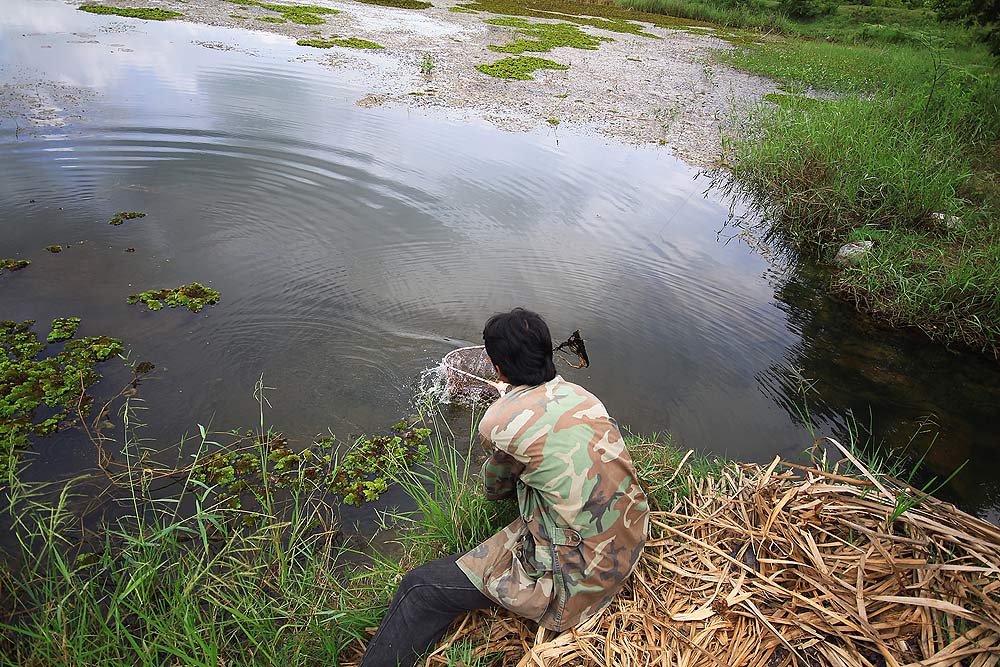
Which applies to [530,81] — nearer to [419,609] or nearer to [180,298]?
[180,298]

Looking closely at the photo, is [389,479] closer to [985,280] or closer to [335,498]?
[335,498]

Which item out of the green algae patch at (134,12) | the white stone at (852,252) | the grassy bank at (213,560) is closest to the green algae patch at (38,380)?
the grassy bank at (213,560)

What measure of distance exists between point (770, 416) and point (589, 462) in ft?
10.3

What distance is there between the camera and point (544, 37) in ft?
57.1

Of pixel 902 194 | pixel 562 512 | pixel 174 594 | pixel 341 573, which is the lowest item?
pixel 341 573

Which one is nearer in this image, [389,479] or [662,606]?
[662,606]

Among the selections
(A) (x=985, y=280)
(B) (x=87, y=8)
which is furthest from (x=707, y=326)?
(B) (x=87, y=8)

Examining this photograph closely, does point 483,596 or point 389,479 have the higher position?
point 483,596

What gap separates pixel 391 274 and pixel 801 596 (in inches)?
176

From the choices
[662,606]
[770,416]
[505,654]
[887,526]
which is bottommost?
[770,416]

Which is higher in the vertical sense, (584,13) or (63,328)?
(584,13)

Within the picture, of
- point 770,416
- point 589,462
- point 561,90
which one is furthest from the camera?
point 561,90

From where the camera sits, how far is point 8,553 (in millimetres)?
2854

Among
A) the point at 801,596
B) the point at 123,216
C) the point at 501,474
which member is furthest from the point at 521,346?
Answer: the point at 123,216
